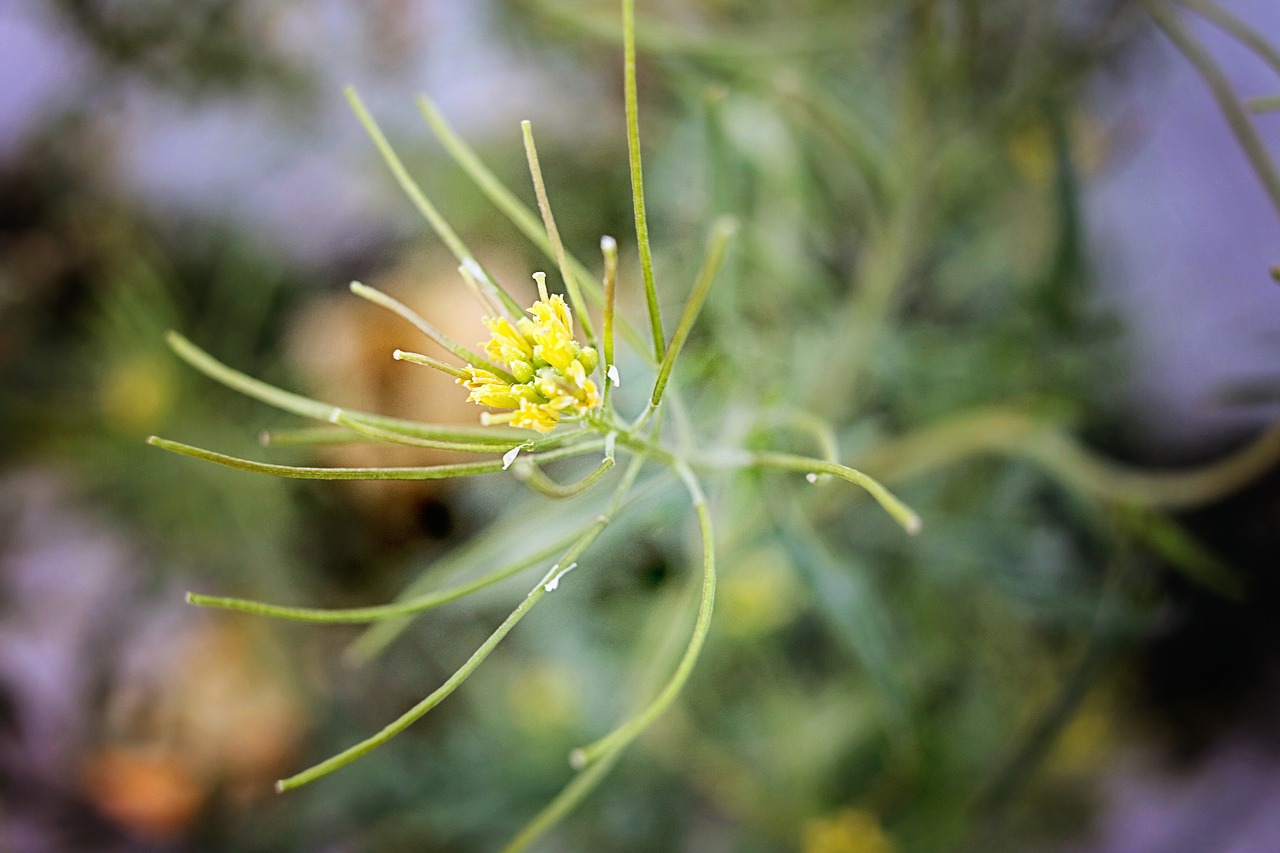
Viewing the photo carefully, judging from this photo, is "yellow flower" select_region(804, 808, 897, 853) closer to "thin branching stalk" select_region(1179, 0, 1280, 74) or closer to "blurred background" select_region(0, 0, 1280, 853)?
"blurred background" select_region(0, 0, 1280, 853)

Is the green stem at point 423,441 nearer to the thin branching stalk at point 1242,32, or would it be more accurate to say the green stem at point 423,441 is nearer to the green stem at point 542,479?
the green stem at point 542,479

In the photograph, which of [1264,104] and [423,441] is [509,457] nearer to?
[423,441]

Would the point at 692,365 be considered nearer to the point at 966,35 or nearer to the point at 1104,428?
the point at 966,35

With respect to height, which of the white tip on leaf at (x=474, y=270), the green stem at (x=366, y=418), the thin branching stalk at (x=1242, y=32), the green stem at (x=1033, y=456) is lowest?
the green stem at (x=1033, y=456)

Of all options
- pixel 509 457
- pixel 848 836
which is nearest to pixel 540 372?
pixel 509 457

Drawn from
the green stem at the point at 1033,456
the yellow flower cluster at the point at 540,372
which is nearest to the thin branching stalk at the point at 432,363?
the yellow flower cluster at the point at 540,372

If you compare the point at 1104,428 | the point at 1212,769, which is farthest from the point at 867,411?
the point at 1212,769

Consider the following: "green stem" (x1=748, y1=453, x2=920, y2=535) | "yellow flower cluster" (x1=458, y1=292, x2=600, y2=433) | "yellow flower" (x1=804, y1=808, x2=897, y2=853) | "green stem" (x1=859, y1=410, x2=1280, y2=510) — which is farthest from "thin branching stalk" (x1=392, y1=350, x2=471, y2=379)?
"yellow flower" (x1=804, y1=808, x2=897, y2=853)
